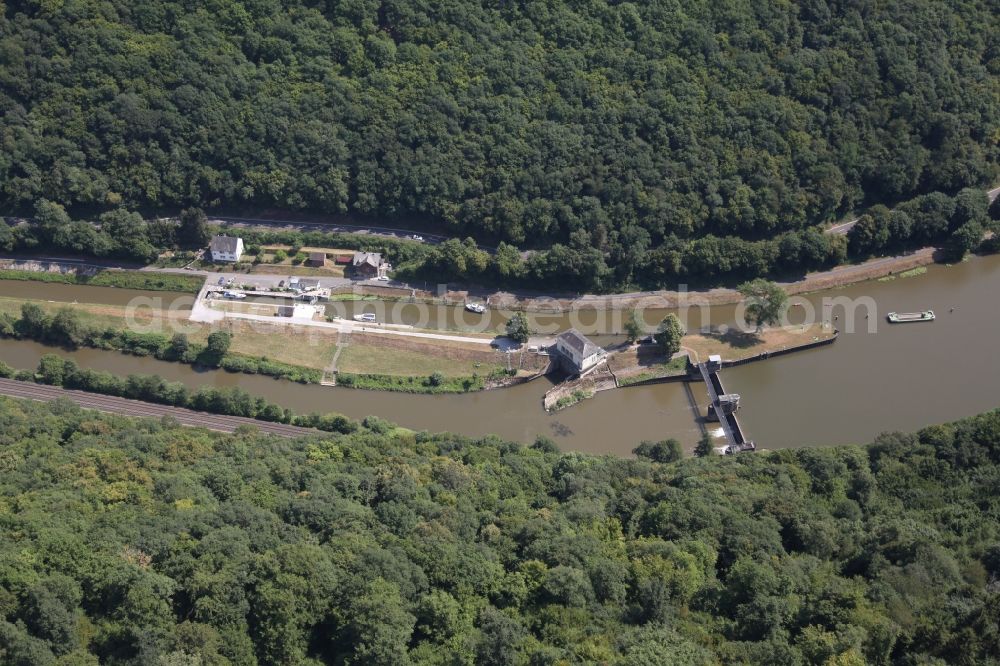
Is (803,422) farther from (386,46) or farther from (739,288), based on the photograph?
(386,46)

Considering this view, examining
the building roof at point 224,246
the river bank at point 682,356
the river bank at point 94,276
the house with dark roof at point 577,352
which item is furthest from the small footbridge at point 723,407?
the river bank at point 94,276

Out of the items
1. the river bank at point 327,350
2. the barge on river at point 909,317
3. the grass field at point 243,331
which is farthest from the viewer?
the barge on river at point 909,317

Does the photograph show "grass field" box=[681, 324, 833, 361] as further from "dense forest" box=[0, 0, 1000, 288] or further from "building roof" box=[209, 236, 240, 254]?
"building roof" box=[209, 236, 240, 254]

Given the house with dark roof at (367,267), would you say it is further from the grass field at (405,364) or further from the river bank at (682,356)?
the river bank at (682,356)

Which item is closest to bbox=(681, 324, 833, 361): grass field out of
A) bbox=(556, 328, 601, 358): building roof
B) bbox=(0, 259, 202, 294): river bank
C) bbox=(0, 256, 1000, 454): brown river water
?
bbox=(0, 256, 1000, 454): brown river water

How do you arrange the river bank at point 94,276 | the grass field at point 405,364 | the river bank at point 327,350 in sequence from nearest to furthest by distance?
the river bank at point 327,350 < the grass field at point 405,364 < the river bank at point 94,276

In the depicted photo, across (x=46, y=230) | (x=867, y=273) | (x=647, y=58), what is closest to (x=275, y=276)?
(x=46, y=230)

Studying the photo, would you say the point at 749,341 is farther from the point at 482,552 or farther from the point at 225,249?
the point at 225,249

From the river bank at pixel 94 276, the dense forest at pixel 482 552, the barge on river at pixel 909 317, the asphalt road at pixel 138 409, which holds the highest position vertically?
the river bank at pixel 94 276
